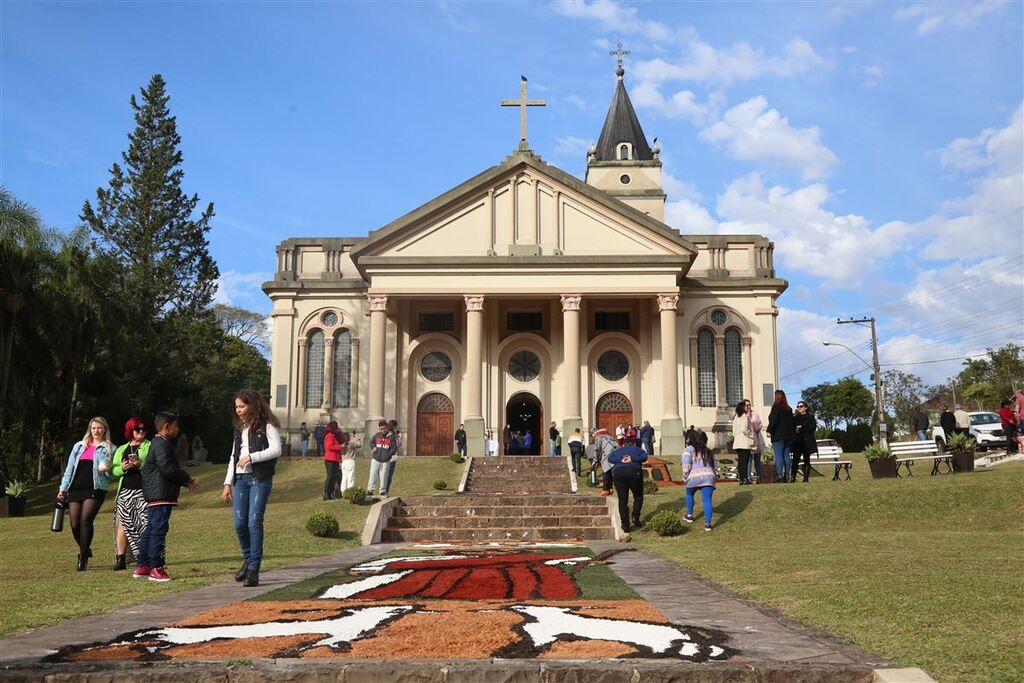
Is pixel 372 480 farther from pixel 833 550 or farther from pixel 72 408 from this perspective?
pixel 72 408

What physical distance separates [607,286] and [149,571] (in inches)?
902

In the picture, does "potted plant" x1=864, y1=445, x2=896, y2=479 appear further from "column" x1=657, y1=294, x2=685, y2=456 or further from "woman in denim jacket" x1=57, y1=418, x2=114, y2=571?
"woman in denim jacket" x1=57, y1=418, x2=114, y2=571

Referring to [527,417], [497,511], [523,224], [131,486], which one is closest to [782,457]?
[497,511]

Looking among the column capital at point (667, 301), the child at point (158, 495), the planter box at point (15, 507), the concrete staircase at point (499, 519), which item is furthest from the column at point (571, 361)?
the child at point (158, 495)

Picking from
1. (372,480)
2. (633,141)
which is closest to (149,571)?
(372,480)

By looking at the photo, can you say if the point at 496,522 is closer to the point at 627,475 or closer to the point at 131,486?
the point at 627,475

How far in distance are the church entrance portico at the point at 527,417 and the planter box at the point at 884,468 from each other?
16821 mm

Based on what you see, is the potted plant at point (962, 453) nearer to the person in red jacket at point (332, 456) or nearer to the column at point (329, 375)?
the person in red jacket at point (332, 456)

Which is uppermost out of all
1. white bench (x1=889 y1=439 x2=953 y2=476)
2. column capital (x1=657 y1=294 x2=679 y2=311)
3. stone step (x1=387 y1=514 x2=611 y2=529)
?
column capital (x1=657 y1=294 x2=679 y2=311)

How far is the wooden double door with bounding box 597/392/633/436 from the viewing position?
33000 millimetres

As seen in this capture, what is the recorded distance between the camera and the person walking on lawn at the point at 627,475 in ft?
45.2

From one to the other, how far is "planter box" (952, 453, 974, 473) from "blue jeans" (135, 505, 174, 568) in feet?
51.7

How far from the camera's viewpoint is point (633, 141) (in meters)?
48.7

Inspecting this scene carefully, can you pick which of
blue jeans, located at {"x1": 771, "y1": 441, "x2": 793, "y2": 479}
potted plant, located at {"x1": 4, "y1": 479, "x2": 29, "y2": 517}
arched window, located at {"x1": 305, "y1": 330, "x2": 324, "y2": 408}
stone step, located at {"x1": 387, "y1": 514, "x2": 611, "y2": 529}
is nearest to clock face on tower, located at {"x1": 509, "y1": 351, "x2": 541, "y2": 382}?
arched window, located at {"x1": 305, "y1": 330, "x2": 324, "y2": 408}
